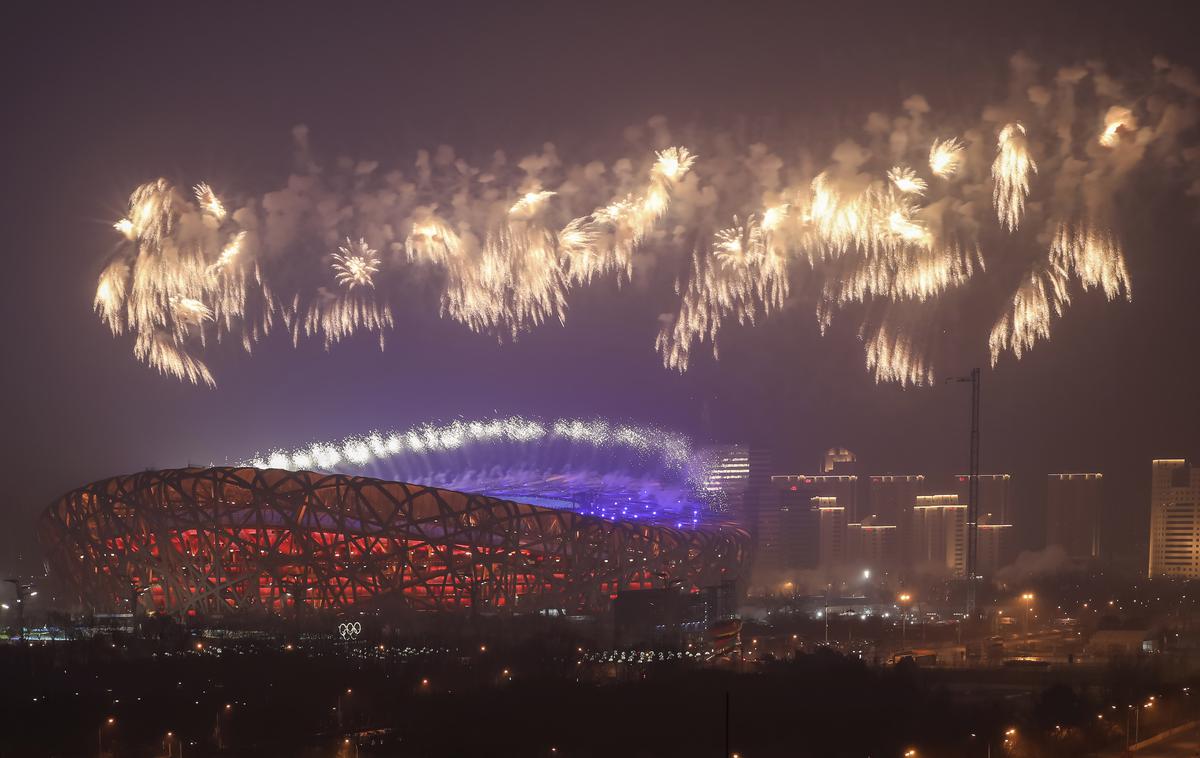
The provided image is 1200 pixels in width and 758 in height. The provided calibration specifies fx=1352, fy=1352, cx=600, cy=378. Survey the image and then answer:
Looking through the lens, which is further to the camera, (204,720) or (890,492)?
(890,492)

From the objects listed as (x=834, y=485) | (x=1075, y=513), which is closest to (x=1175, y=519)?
(x=1075, y=513)

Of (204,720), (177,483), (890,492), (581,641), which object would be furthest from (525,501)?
(890,492)

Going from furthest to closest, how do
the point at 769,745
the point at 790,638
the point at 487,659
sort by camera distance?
the point at 790,638 < the point at 487,659 < the point at 769,745

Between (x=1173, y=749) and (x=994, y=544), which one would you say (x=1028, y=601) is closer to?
(x=994, y=544)

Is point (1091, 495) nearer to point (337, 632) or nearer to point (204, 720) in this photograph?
point (337, 632)

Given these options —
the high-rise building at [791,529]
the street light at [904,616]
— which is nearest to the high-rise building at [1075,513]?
the high-rise building at [791,529]

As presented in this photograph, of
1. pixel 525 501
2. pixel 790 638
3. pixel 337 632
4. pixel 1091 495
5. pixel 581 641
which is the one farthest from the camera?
pixel 1091 495

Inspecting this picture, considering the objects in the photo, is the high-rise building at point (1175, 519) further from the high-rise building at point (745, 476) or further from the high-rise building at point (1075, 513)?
the high-rise building at point (745, 476)
